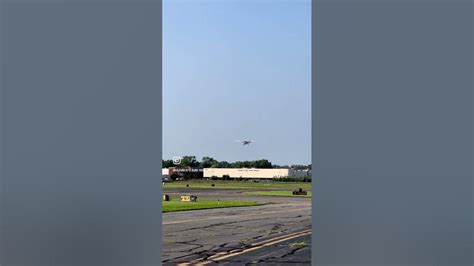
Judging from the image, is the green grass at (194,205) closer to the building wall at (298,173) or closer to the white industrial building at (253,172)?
the building wall at (298,173)

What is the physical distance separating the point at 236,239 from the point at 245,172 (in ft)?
110

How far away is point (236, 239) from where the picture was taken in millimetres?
6945

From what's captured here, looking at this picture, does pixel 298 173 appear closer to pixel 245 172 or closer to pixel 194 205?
pixel 245 172

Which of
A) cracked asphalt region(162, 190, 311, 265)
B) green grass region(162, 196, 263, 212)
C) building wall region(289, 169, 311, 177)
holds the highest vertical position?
building wall region(289, 169, 311, 177)

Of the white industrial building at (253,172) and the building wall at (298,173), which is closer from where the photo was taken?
the building wall at (298,173)

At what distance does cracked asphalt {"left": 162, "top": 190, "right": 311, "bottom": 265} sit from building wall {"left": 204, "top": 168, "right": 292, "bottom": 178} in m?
27.9

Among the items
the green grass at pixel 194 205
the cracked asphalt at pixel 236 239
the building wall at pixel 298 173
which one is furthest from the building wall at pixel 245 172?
the cracked asphalt at pixel 236 239

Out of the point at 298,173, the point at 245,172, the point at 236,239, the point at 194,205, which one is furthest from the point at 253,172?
the point at 236,239

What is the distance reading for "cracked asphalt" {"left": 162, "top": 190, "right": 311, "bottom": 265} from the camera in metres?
5.45

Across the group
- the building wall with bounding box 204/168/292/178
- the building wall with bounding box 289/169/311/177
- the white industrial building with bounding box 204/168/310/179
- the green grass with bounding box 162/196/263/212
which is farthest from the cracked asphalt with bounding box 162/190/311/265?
the building wall with bounding box 204/168/292/178

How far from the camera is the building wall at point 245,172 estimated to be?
126 feet

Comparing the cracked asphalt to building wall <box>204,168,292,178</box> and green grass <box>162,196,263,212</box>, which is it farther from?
building wall <box>204,168,292,178</box>
